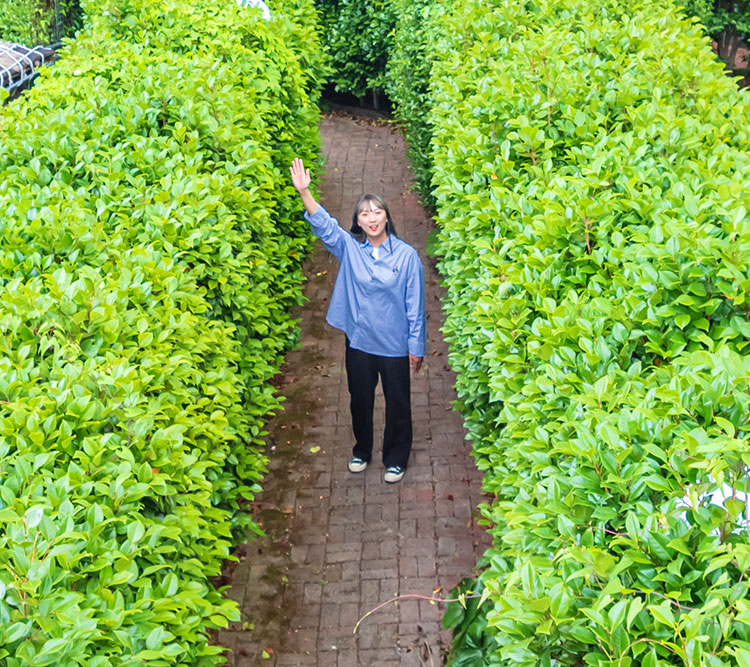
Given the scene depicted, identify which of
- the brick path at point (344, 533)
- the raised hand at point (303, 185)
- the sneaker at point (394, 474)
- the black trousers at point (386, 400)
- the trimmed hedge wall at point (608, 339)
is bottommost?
the brick path at point (344, 533)

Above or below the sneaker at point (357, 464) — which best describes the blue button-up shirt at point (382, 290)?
above

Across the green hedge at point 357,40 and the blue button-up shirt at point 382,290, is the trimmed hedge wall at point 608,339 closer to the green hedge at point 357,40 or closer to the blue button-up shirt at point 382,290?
the blue button-up shirt at point 382,290

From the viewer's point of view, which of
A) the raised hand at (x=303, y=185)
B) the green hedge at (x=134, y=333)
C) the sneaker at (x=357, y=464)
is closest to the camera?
the green hedge at (x=134, y=333)

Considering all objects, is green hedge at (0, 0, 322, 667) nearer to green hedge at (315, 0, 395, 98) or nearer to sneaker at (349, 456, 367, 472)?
sneaker at (349, 456, 367, 472)

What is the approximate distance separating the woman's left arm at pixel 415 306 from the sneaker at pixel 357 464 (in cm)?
108

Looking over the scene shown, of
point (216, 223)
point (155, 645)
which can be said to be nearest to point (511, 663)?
point (155, 645)

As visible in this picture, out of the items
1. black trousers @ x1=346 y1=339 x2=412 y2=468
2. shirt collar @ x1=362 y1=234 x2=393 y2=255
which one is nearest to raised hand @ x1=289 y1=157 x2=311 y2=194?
shirt collar @ x1=362 y1=234 x2=393 y2=255

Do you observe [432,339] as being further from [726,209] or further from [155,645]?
[155,645]

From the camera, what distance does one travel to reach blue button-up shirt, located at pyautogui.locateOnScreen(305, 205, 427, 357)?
18.5ft

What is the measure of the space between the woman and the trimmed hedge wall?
0.34 meters

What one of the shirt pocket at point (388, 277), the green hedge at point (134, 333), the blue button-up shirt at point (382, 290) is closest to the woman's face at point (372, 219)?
the blue button-up shirt at point (382, 290)

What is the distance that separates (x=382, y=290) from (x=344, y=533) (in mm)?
1724

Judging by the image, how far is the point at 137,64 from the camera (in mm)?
6422

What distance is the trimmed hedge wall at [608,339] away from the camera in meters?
2.29
